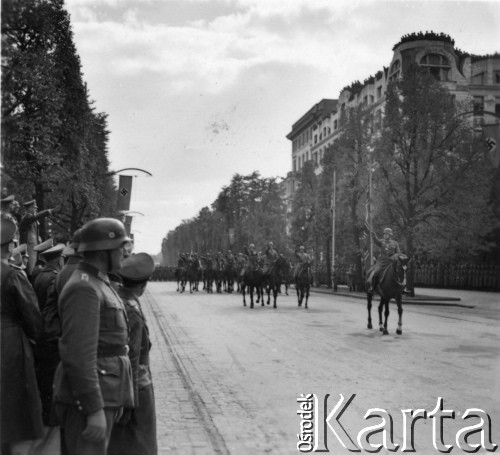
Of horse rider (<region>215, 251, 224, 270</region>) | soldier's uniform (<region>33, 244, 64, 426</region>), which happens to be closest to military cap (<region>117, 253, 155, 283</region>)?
soldier's uniform (<region>33, 244, 64, 426</region>)

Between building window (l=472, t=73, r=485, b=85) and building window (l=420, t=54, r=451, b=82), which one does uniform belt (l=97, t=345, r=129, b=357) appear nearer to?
building window (l=420, t=54, r=451, b=82)

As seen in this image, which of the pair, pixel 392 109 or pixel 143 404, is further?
pixel 392 109

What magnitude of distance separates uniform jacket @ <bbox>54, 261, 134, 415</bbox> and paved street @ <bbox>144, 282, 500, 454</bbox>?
236cm

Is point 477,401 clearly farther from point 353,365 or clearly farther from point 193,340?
point 193,340

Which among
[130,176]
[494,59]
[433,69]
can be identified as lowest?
[130,176]

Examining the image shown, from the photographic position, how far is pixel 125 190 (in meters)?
24.9

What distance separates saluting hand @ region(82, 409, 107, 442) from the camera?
10.6 feet

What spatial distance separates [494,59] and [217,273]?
24.8 meters

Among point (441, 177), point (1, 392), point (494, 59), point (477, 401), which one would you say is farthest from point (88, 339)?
point (494, 59)

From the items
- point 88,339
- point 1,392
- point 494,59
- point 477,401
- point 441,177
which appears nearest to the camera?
point 88,339

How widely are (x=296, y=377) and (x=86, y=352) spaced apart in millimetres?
6040

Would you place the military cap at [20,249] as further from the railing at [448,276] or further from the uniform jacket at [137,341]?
the railing at [448,276]

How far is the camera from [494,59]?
46031 mm

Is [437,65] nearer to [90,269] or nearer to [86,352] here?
[90,269]
